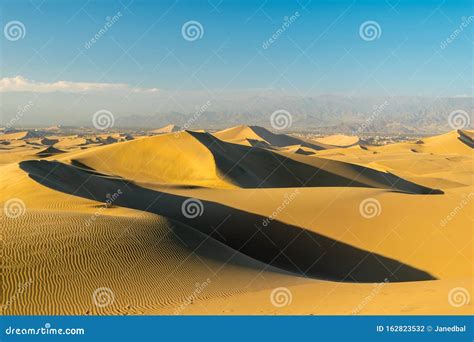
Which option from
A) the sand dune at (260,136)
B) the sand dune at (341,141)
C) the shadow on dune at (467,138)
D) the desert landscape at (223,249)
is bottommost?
the desert landscape at (223,249)

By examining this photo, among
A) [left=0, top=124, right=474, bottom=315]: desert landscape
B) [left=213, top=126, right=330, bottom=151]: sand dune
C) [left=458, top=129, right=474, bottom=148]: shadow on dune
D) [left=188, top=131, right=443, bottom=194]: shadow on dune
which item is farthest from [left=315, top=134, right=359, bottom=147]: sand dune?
[left=0, top=124, right=474, bottom=315]: desert landscape

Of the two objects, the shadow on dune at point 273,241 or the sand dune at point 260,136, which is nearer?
the shadow on dune at point 273,241

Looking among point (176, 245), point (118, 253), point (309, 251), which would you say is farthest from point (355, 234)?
Result: point (118, 253)

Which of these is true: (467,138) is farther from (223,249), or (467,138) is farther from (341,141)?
(223,249)

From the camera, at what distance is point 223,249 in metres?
17.1

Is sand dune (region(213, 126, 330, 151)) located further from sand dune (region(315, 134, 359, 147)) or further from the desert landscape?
the desert landscape

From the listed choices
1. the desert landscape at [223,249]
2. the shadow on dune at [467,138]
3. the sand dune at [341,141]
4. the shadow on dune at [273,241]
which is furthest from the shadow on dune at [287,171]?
the sand dune at [341,141]

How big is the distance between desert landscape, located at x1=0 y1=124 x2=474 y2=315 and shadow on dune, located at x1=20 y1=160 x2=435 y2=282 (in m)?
0.08

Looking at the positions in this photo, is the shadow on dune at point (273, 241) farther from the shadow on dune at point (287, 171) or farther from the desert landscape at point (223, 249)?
the shadow on dune at point (287, 171)

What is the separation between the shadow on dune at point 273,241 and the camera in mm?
18328

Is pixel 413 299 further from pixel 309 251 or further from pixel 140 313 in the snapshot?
pixel 309 251

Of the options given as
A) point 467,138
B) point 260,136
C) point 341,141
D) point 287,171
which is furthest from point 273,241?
point 341,141

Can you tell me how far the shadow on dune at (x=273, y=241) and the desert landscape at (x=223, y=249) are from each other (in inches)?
3.3

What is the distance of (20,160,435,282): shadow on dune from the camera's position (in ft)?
60.1
